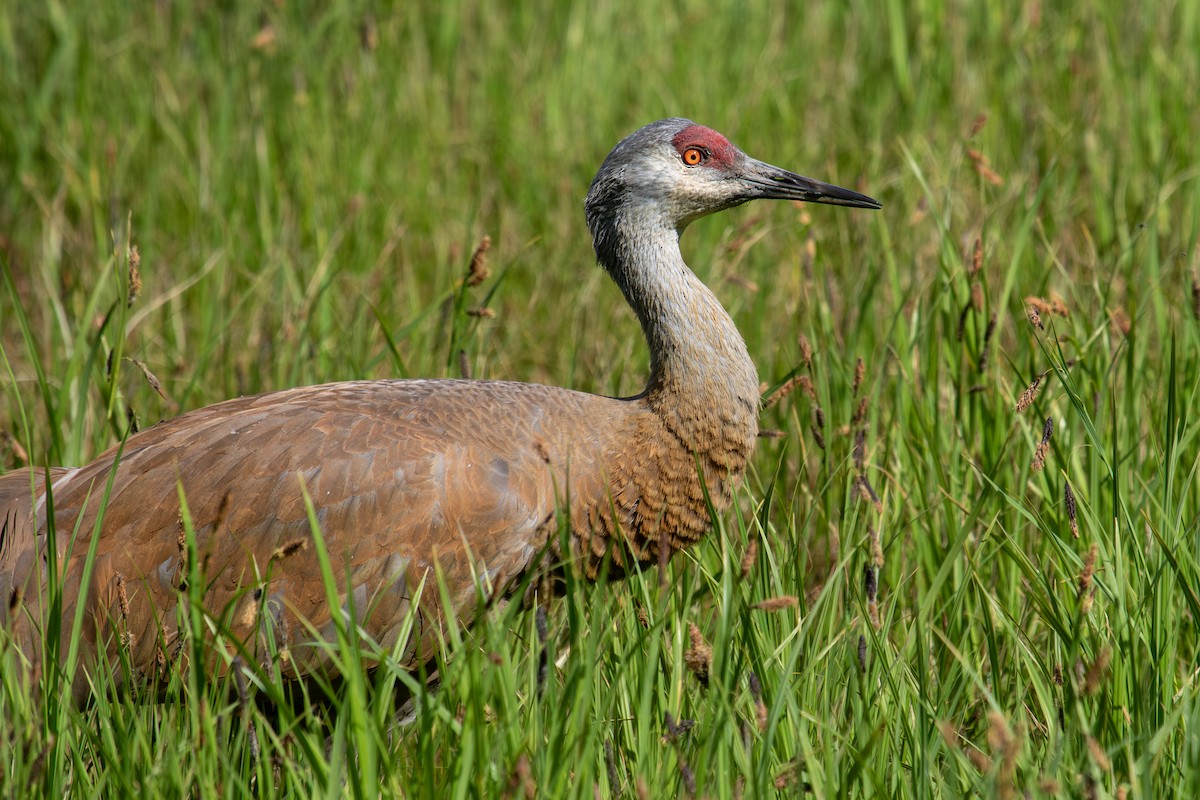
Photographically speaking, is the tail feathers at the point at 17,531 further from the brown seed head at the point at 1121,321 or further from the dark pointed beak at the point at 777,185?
the brown seed head at the point at 1121,321

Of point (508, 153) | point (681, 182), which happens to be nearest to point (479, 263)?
point (681, 182)

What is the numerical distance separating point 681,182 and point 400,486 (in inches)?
48.1

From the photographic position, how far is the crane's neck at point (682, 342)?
12.2 ft

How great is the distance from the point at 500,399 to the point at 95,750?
142 cm

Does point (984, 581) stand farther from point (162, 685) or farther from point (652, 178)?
point (162, 685)

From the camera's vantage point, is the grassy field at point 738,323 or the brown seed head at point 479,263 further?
the brown seed head at point 479,263

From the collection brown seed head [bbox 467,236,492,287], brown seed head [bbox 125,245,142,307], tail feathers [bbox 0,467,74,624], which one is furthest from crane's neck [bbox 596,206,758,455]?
tail feathers [bbox 0,467,74,624]

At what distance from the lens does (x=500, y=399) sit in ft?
12.1

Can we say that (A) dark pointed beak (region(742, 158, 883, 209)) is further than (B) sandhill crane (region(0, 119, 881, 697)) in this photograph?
Yes

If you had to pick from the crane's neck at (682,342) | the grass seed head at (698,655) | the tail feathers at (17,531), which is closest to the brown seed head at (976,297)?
the crane's neck at (682,342)

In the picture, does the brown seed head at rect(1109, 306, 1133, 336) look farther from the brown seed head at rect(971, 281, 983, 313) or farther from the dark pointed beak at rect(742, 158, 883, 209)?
the dark pointed beak at rect(742, 158, 883, 209)

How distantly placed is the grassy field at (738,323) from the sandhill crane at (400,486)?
6.8 inches

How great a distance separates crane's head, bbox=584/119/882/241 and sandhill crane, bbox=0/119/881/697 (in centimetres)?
16

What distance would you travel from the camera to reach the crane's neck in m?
3.71
